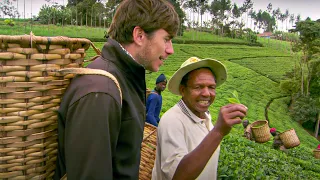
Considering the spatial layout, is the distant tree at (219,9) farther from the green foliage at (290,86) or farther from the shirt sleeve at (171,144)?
the shirt sleeve at (171,144)

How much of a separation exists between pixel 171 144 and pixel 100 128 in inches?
32.6

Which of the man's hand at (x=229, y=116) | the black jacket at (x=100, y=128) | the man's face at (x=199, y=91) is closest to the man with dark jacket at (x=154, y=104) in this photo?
the man's face at (x=199, y=91)

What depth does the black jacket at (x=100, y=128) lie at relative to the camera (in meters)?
1.14

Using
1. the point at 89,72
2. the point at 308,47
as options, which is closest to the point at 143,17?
the point at 89,72

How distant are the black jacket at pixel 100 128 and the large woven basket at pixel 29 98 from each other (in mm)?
56

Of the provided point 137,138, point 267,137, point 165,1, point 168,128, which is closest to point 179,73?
point 168,128

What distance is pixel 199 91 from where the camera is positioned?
219 cm

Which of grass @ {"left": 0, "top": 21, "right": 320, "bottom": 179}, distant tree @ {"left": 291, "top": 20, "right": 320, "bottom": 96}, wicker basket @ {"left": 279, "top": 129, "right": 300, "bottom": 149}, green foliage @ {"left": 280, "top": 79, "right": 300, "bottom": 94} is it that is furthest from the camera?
green foliage @ {"left": 280, "top": 79, "right": 300, "bottom": 94}

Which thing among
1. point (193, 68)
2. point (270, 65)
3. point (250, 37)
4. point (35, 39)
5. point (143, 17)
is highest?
point (250, 37)

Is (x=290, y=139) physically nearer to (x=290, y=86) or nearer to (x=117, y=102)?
(x=117, y=102)

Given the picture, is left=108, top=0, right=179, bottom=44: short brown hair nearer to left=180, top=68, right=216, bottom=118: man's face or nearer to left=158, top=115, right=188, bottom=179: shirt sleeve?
left=158, top=115, right=188, bottom=179: shirt sleeve

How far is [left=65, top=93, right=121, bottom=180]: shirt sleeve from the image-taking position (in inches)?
44.7

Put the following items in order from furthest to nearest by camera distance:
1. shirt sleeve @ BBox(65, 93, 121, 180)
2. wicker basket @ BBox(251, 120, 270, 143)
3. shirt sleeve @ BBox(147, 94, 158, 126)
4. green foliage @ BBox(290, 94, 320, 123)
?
green foliage @ BBox(290, 94, 320, 123) → wicker basket @ BBox(251, 120, 270, 143) → shirt sleeve @ BBox(147, 94, 158, 126) → shirt sleeve @ BBox(65, 93, 121, 180)

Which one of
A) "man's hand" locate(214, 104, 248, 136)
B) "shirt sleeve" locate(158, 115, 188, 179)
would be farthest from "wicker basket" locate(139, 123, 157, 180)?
"man's hand" locate(214, 104, 248, 136)
